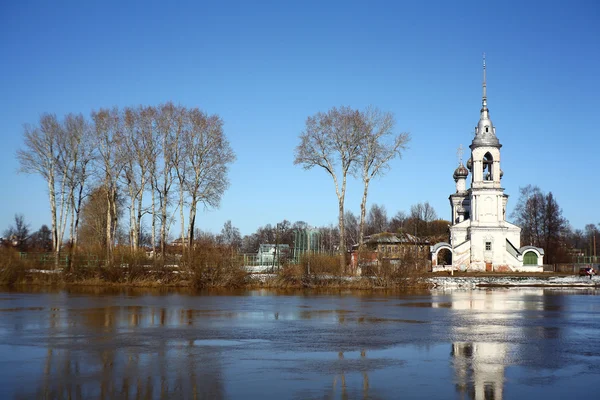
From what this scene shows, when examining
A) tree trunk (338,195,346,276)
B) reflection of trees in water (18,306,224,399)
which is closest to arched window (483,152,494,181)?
tree trunk (338,195,346,276)

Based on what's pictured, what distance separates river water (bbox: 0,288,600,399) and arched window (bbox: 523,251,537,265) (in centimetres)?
5330

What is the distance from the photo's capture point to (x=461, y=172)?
3585 inches

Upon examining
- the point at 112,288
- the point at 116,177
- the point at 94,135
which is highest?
the point at 94,135

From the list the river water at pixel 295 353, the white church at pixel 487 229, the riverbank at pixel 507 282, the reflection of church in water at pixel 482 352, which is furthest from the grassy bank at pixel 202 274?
the white church at pixel 487 229

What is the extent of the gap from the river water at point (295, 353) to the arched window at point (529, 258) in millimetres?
53301

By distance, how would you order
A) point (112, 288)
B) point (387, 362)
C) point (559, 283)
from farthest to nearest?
point (559, 283) → point (112, 288) → point (387, 362)

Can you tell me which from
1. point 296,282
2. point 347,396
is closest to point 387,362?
point 347,396

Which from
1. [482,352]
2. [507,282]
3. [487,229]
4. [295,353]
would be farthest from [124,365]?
[487,229]

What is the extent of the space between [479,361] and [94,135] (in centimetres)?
4396

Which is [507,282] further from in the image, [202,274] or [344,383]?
[344,383]

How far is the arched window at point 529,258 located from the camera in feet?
245

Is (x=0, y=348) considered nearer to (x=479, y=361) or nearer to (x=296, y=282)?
(x=479, y=361)

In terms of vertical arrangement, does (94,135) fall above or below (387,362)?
above

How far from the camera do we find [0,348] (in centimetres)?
1360
